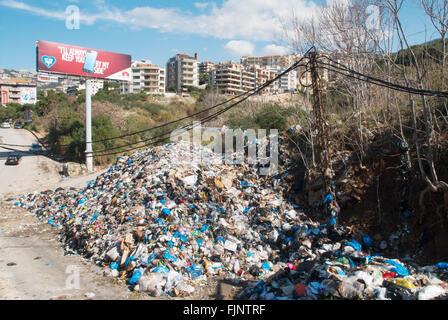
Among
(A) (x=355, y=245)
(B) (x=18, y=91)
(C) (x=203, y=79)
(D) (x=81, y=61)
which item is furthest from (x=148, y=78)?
(A) (x=355, y=245)

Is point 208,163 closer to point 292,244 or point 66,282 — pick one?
point 292,244

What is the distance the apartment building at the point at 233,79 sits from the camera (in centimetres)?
6606

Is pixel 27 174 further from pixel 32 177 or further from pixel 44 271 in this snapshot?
pixel 44 271

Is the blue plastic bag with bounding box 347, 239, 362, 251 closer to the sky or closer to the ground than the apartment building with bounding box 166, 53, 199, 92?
closer to the ground

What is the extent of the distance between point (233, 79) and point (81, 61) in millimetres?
50348

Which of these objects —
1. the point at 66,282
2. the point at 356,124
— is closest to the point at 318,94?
the point at 356,124

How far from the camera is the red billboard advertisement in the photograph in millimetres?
17547

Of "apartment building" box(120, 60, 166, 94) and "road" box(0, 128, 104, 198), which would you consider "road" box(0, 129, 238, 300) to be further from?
"apartment building" box(120, 60, 166, 94)

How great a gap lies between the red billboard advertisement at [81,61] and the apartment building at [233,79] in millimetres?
44957

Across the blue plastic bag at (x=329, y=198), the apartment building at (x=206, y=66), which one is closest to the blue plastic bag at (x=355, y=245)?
the blue plastic bag at (x=329, y=198)

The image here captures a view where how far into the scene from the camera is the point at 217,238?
289 inches

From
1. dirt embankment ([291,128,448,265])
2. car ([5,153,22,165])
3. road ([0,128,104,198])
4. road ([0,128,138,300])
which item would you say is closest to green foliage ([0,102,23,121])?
road ([0,128,104,198])

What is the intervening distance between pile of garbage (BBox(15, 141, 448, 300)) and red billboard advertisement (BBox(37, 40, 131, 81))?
1048 centimetres
